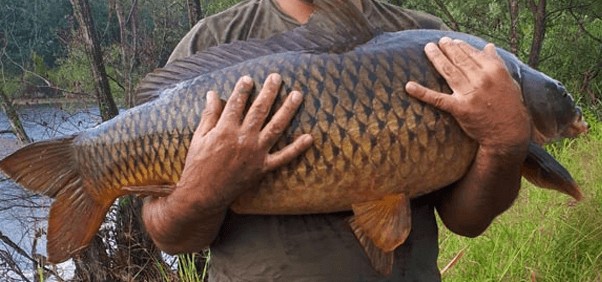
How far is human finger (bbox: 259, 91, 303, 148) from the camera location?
5.29 ft

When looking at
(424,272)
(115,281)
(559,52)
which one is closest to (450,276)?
(424,272)

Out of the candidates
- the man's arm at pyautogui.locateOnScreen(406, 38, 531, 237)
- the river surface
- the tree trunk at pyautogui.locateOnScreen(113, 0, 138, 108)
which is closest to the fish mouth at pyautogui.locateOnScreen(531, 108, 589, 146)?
the man's arm at pyautogui.locateOnScreen(406, 38, 531, 237)

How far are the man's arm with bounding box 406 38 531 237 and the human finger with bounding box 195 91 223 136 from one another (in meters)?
0.41

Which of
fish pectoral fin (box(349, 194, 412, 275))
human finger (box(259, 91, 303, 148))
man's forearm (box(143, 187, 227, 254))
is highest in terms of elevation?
human finger (box(259, 91, 303, 148))

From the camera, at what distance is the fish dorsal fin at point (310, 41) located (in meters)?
1.70

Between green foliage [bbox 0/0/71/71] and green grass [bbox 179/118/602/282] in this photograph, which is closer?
green grass [bbox 179/118/602/282]

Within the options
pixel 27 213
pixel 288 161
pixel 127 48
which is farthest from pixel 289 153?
pixel 27 213

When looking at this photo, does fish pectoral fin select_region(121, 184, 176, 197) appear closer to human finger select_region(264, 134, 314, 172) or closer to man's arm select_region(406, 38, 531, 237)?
human finger select_region(264, 134, 314, 172)

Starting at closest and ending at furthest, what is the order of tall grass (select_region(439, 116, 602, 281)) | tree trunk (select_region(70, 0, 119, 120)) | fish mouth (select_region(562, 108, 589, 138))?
fish mouth (select_region(562, 108, 589, 138)), tall grass (select_region(439, 116, 602, 281)), tree trunk (select_region(70, 0, 119, 120))

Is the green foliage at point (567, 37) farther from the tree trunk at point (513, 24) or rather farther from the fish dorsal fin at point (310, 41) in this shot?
the fish dorsal fin at point (310, 41)

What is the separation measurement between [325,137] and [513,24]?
691 centimetres

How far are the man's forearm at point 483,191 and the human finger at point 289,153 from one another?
0.39 m

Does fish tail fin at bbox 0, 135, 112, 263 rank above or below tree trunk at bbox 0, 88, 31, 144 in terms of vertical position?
above

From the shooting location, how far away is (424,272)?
6.39ft
